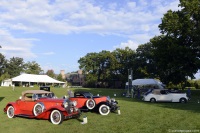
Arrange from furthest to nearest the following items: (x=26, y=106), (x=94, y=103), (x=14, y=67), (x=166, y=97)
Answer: (x=14, y=67), (x=166, y=97), (x=94, y=103), (x=26, y=106)

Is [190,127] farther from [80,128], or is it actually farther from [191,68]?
[191,68]

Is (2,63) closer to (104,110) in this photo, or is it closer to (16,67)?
(16,67)

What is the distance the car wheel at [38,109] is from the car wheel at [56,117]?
1036 mm

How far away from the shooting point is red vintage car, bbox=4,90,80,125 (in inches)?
484

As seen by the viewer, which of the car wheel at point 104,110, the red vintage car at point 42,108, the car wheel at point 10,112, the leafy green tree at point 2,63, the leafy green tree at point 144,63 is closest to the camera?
the red vintage car at point 42,108

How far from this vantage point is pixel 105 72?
302ft

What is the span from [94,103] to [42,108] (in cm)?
359

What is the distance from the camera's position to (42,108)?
13.2m

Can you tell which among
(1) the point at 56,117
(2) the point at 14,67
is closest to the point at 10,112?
(1) the point at 56,117

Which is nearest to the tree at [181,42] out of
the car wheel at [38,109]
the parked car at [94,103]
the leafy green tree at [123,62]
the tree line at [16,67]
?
the parked car at [94,103]

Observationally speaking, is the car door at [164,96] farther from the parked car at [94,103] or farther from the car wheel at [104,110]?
the car wheel at [104,110]

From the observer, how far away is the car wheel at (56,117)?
12.0 m

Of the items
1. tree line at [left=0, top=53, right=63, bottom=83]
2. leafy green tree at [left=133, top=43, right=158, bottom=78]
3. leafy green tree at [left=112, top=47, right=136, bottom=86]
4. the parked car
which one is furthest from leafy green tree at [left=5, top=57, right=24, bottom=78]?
the parked car

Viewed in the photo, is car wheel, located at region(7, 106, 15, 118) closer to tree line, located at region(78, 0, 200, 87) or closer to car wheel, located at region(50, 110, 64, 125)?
car wheel, located at region(50, 110, 64, 125)
